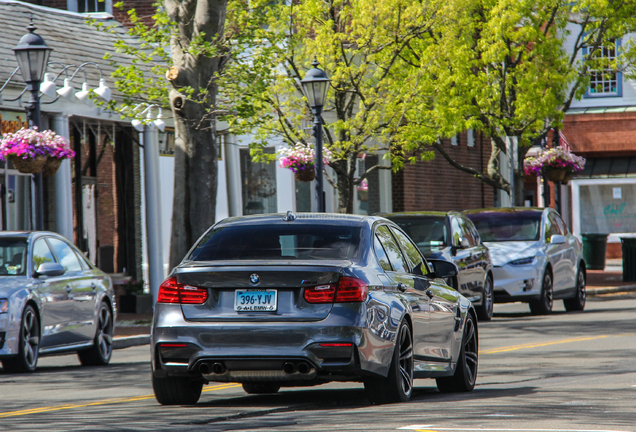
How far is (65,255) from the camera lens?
13758 mm

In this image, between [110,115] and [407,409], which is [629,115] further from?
[407,409]

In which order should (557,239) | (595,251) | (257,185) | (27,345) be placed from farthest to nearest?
(595,251)
(257,185)
(557,239)
(27,345)

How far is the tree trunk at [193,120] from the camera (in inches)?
719

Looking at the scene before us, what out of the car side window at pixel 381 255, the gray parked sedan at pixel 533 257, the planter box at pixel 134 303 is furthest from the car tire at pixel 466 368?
the planter box at pixel 134 303

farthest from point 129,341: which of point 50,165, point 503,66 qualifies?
point 503,66

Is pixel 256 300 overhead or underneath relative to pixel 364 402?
overhead

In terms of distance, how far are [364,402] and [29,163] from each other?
9.24 m

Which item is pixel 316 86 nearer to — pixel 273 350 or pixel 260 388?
pixel 260 388

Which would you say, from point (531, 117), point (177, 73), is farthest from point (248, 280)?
point (531, 117)

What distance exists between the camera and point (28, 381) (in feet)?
38.3

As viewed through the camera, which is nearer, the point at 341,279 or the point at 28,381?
the point at 341,279

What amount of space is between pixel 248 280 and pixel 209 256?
Result: 63 centimetres

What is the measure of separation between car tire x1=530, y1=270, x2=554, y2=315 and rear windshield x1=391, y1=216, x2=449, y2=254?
258 centimetres

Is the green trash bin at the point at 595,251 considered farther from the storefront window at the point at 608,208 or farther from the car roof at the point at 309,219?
the car roof at the point at 309,219
